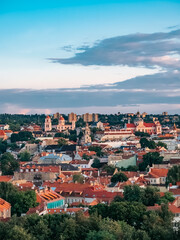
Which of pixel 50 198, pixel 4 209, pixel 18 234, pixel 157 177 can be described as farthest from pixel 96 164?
pixel 18 234

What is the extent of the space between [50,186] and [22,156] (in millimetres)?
36312

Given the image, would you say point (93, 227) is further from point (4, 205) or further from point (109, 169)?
point (109, 169)

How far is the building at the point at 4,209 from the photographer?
35781 millimetres

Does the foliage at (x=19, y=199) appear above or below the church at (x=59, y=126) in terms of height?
below

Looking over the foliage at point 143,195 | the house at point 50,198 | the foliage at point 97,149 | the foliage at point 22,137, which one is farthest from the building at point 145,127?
the foliage at point 143,195

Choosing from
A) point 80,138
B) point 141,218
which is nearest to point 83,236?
point 141,218

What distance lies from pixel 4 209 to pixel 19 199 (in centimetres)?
243

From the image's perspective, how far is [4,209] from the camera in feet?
119

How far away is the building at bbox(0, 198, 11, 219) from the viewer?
3578cm

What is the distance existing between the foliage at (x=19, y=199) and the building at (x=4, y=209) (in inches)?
32.8

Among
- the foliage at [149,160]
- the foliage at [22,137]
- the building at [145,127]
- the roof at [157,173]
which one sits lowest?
the roof at [157,173]

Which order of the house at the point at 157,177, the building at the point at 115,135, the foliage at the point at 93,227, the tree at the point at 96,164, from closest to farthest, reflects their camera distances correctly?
1. the foliage at the point at 93,227
2. the house at the point at 157,177
3. the tree at the point at 96,164
4. the building at the point at 115,135

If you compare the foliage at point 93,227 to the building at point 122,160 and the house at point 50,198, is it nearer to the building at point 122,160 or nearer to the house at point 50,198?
the house at point 50,198

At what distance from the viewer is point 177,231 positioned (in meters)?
27.8
